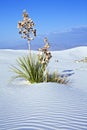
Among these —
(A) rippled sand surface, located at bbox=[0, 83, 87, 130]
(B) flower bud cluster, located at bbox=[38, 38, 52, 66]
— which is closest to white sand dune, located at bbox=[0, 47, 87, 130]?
(A) rippled sand surface, located at bbox=[0, 83, 87, 130]

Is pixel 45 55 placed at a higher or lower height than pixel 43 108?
higher

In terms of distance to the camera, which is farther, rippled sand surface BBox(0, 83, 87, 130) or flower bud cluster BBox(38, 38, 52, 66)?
flower bud cluster BBox(38, 38, 52, 66)

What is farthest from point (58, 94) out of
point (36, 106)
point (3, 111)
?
point (3, 111)

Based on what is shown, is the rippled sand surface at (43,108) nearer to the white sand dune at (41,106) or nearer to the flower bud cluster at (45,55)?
the white sand dune at (41,106)

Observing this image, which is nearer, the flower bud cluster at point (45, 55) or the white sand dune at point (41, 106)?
the white sand dune at point (41, 106)

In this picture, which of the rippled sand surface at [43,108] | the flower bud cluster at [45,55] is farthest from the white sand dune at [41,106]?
the flower bud cluster at [45,55]

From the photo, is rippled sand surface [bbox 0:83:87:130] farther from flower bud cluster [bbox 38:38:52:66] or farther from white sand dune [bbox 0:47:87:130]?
flower bud cluster [bbox 38:38:52:66]

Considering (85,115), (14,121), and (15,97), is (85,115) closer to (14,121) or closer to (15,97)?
(14,121)

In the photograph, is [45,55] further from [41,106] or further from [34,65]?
[41,106]

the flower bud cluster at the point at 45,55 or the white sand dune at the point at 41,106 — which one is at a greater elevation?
the flower bud cluster at the point at 45,55

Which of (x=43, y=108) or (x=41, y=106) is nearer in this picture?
(x=43, y=108)

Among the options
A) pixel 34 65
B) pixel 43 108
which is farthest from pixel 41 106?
pixel 34 65

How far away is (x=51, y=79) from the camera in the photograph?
33.8ft

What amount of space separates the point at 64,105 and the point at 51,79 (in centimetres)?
347
